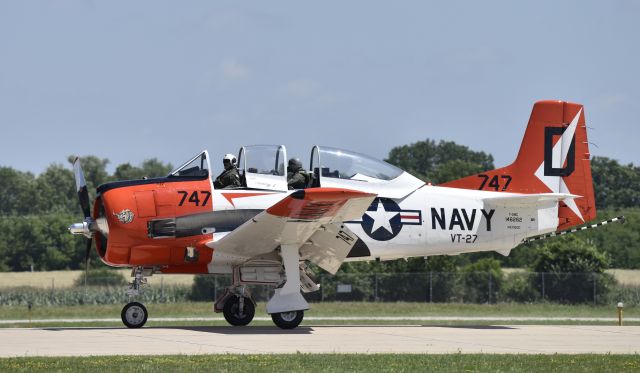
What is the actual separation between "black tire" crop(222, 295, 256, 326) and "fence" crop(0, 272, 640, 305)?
55.7ft

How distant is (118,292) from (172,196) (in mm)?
20786

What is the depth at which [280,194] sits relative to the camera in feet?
65.3

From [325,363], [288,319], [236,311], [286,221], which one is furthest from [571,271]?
[325,363]

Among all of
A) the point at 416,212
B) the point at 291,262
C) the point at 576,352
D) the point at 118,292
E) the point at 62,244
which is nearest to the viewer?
the point at 576,352

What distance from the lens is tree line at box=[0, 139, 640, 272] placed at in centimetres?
5506

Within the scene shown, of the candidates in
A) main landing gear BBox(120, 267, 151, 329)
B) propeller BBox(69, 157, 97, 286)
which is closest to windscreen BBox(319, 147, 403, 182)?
main landing gear BBox(120, 267, 151, 329)

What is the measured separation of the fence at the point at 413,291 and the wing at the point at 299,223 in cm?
1778

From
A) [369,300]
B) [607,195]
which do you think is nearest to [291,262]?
[369,300]

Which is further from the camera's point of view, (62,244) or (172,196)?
(62,244)

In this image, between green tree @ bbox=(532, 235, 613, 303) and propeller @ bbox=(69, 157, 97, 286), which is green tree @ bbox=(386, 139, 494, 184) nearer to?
green tree @ bbox=(532, 235, 613, 303)

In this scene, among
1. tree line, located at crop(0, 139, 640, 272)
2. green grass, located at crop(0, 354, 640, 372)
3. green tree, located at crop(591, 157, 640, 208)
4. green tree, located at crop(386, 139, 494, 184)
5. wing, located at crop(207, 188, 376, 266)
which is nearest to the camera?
green grass, located at crop(0, 354, 640, 372)

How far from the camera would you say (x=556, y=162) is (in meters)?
22.8

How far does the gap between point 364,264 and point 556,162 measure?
25.3 metres

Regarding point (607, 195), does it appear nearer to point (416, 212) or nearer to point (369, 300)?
point (369, 300)
